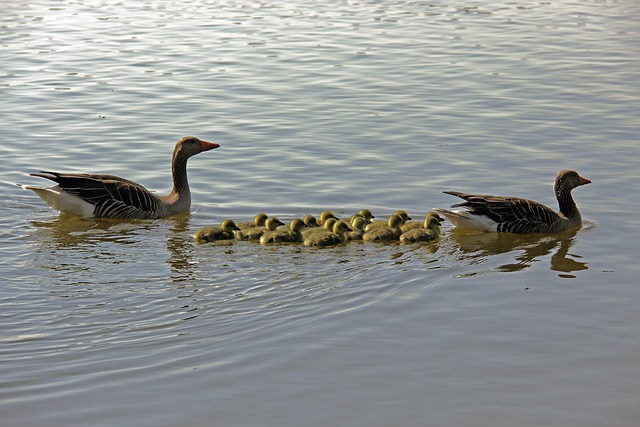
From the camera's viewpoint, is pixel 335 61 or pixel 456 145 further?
pixel 335 61

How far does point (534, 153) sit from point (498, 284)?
5.29 meters

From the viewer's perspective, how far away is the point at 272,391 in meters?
8.07

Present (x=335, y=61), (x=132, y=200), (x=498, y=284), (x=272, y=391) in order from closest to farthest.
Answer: (x=272, y=391), (x=498, y=284), (x=132, y=200), (x=335, y=61)

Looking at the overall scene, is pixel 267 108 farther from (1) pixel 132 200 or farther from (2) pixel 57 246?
(2) pixel 57 246

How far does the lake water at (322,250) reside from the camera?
26.7 feet

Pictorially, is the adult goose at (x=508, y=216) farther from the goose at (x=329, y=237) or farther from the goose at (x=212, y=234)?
the goose at (x=212, y=234)

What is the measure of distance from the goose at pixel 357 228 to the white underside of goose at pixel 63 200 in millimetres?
3403

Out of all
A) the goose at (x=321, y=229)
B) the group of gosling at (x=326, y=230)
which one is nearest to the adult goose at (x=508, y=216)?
the group of gosling at (x=326, y=230)

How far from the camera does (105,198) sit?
44.5 ft

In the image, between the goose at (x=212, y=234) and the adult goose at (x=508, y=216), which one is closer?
the goose at (x=212, y=234)

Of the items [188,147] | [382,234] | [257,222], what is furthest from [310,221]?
[188,147]

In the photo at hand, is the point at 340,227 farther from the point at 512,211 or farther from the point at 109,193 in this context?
the point at 109,193

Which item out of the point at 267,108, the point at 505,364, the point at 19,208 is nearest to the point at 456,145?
the point at 267,108

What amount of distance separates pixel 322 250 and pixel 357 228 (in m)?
0.70
